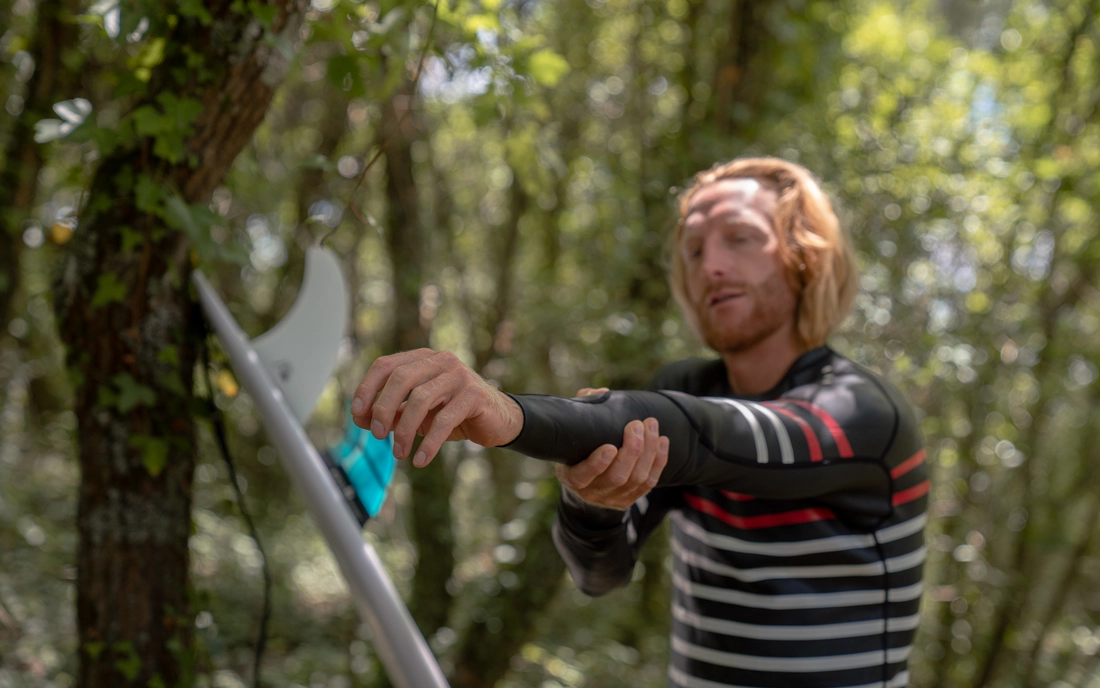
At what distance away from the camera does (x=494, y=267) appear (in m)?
7.38

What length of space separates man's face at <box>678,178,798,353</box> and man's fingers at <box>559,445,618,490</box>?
2.22 ft

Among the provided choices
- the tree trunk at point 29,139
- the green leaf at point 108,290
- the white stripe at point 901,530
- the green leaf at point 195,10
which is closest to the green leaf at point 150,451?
the green leaf at point 108,290

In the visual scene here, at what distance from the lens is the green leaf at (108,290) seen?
1718 millimetres

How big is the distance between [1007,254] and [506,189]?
401 cm

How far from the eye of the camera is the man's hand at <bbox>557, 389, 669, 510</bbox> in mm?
1021

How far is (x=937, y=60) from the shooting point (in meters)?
5.30

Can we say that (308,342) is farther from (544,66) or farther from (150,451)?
(544,66)

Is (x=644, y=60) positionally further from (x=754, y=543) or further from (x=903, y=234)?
(x=754, y=543)

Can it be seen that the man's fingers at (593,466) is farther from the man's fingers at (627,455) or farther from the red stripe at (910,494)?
the red stripe at (910,494)

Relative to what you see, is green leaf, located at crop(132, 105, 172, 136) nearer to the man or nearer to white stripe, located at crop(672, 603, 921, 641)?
the man

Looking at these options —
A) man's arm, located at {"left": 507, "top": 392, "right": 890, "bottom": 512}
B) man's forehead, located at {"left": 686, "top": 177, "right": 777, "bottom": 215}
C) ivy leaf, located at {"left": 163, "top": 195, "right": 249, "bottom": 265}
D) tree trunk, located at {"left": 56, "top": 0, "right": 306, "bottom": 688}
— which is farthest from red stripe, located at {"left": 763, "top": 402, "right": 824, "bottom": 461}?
tree trunk, located at {"left": 56, "top": 0, "right": 306, "bottom": 688}

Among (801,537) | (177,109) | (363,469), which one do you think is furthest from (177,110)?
(801,537)

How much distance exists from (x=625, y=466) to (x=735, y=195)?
2.77 feet

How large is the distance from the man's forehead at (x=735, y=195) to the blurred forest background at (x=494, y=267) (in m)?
0.41
